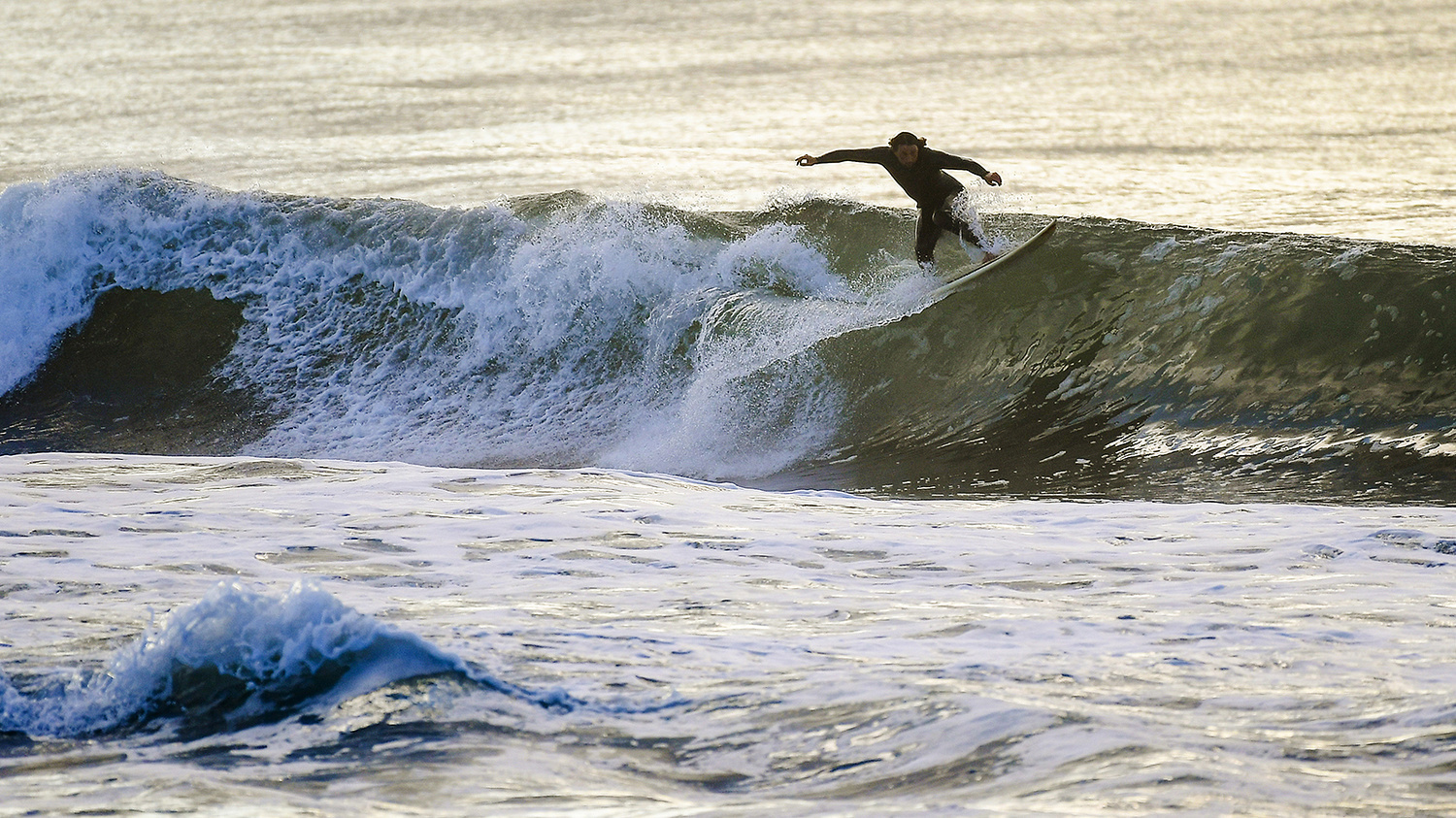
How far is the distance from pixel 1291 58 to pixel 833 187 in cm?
1336

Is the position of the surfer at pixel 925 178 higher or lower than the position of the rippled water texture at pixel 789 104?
lower

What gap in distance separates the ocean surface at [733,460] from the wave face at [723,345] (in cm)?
4

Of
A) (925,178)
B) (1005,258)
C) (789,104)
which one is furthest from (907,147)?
(789,104)

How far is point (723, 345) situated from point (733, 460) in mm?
1474

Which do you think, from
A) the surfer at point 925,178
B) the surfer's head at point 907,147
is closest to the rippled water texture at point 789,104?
the surfer at point 925,178

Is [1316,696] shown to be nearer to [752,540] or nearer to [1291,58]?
[752,540]

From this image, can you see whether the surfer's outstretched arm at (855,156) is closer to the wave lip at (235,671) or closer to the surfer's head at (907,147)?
the surfer's head at (907,147)

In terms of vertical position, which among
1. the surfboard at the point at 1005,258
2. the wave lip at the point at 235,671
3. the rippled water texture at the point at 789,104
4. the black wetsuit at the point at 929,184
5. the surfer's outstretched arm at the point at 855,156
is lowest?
the wave lip at the point at 235,671

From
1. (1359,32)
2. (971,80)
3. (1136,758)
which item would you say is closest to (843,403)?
(1136,758)

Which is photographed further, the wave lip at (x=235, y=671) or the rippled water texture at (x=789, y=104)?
the rippled water texture at (x=789, y=104)

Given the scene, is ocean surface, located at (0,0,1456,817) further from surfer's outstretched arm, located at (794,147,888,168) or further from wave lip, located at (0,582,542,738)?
surfer's outstretched arm, located at (794,147,888,168)

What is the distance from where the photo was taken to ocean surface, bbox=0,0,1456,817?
3674 mm

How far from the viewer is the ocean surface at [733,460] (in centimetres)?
367

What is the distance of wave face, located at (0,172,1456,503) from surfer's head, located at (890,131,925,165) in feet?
4.41
